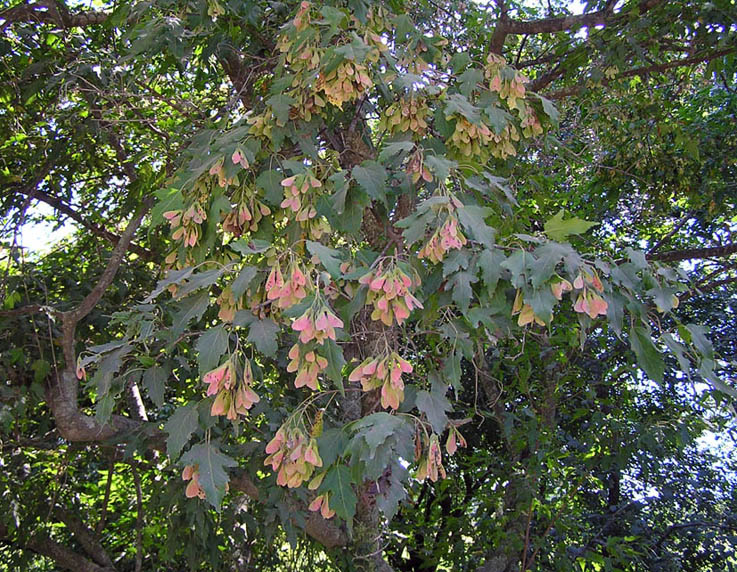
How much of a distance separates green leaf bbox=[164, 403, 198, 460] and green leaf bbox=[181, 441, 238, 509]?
1.3 inches

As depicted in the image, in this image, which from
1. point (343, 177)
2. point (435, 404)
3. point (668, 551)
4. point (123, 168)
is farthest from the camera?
point (123, 168)

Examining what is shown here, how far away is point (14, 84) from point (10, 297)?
99 cm

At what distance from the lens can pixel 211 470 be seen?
1474mm

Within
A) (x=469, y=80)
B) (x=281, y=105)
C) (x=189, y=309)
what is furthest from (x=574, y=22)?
(x=189, y=309)

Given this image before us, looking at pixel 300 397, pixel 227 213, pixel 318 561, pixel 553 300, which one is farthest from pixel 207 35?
pixel 318 561

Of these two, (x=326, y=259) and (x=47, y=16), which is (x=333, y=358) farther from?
(x=47, y=16)

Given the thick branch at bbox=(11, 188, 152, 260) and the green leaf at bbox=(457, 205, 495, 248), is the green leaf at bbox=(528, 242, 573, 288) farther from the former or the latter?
the thick branch at bbox=(11, 188, 152, 260)

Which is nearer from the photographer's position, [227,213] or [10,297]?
[227,213]

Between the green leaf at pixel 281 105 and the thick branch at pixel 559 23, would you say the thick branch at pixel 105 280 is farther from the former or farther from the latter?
the thick branch at pixel 559 23

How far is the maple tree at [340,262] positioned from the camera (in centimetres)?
137

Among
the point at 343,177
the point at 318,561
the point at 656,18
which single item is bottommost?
the point at 318,561

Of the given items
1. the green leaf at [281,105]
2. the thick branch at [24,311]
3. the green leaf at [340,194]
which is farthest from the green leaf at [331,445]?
the thick branch at [24,311]

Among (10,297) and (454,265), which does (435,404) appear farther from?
(10,297)

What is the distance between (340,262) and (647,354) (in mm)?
656
